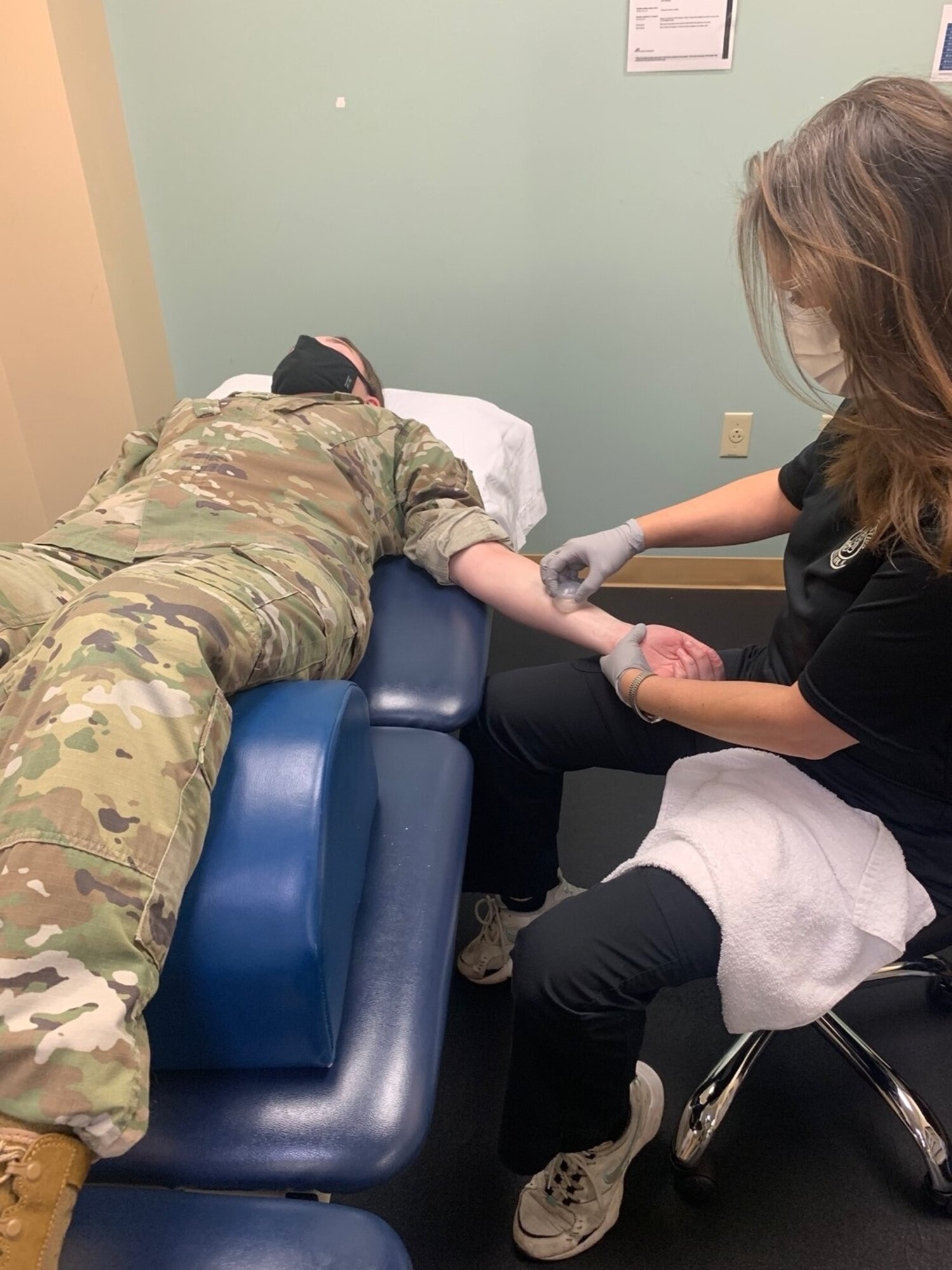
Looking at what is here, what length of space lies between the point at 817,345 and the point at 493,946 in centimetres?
97

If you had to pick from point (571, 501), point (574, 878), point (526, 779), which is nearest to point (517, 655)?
point (571, 501)

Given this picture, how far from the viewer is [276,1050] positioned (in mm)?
713

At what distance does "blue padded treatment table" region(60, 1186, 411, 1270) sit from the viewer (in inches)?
24.4

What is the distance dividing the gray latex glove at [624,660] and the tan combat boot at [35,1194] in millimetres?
751

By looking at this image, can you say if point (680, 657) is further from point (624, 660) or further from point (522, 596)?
point (522, 596)

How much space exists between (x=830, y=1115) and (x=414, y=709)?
2.62 ft

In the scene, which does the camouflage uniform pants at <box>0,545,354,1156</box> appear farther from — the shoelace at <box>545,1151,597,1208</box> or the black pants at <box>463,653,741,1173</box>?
the shoelace at <box>545,1151,597,1208</box>

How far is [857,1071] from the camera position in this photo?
1.09 m

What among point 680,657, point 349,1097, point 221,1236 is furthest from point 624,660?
point 221,1236

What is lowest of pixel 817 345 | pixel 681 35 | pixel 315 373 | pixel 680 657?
pixel 680 657

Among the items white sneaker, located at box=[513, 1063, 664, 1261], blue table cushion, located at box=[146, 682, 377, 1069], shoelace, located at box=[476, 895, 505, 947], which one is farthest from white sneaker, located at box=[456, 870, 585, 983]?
blue table cushion, located at box=[146, 682, 377, 1069]

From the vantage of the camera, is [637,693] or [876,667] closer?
[876,667]

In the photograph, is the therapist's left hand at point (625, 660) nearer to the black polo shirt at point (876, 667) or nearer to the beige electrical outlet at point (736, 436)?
the black polo shirt at point (876, 667)

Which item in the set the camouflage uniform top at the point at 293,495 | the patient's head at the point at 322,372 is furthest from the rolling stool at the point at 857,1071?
the patient's head at the point at 322,372
